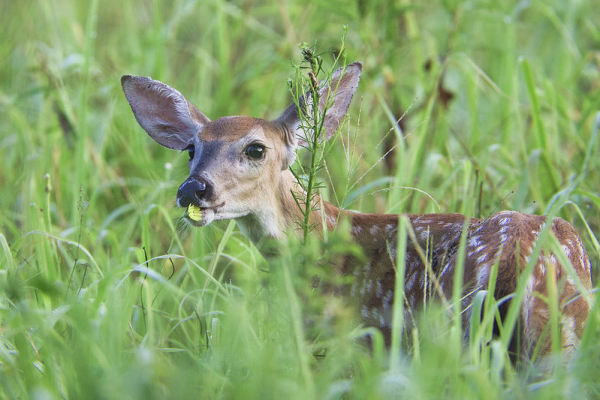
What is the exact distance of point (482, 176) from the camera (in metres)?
4.33

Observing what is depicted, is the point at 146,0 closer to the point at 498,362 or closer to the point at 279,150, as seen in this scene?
the point at 279,150

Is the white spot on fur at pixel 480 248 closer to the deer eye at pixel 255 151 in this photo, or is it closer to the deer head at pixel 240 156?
the deer head at pixel 240 156

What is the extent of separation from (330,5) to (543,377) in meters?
3.34

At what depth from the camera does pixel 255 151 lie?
3.62 metres

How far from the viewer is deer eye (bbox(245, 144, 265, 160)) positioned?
11.9 feet

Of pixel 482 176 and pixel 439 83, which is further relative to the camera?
pixel 439 83

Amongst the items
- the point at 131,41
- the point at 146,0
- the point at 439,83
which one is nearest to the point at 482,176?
the point at 439,83

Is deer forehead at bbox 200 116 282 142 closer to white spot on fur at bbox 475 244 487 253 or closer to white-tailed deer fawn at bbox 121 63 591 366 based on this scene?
white-tailed deer fawn at bbox 121 63 591 366

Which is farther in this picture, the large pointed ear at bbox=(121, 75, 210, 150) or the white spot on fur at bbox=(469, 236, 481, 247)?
the large pointed ear at bbox=(121, 75, 210, 150)

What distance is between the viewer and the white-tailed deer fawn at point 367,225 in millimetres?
2850

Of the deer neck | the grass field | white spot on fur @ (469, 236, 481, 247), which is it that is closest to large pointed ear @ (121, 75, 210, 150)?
the grass field

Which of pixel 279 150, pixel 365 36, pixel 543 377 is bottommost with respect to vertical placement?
pixel 543 377

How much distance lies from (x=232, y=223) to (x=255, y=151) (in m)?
0.46

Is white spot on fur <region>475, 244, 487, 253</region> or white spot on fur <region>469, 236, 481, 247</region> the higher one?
white spot on fur <region>469, 236, 481, 247</region>
